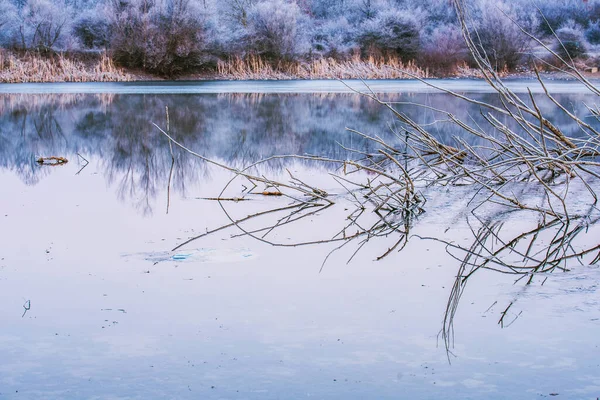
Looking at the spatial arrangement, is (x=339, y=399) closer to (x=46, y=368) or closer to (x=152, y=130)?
(x=46, y=368)

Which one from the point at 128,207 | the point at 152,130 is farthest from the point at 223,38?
the point at 128,207

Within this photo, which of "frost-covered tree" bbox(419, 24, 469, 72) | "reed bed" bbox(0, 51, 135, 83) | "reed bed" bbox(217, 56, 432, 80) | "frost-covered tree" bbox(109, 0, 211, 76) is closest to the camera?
"reed bed" bbox(0, 51, 135, 83)

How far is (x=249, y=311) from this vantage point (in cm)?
245

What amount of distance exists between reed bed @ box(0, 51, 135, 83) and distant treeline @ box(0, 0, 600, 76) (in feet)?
2.71

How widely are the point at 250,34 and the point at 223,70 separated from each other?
123 cm

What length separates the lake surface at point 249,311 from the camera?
6.50ft

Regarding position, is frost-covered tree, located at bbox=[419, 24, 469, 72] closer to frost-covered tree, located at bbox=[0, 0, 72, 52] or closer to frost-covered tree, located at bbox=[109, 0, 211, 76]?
frost-covered tree, located at bbox=[109, 0, 211, 76]

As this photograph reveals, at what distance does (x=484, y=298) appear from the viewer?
256cm

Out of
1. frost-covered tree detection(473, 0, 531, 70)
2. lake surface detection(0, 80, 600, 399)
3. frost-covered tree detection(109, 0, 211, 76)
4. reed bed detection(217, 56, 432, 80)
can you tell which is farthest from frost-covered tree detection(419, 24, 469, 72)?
lake surface detection(0, 80, 600, 399)

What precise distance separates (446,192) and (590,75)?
648 inches

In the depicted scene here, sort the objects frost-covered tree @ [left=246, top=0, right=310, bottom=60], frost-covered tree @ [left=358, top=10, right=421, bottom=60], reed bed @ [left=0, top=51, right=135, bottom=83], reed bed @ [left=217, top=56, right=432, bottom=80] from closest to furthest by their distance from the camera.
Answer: reed bed @ [left=0, top=51, right=135, bottom=83] < reed bed @ [left=217, top=56, right=432, bottom=80] < frost-covered tree @ [left=246, top=0, right=310, bottom=60] < frost-covered tree @ [left=358, top=10, right=421, bottom=60]

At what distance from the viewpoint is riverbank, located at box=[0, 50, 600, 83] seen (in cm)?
1817

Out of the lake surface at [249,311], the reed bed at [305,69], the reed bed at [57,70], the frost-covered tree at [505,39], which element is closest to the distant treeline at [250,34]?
the frost-covered tree at [505,39]

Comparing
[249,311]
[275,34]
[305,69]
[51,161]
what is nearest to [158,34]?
[275,34]
